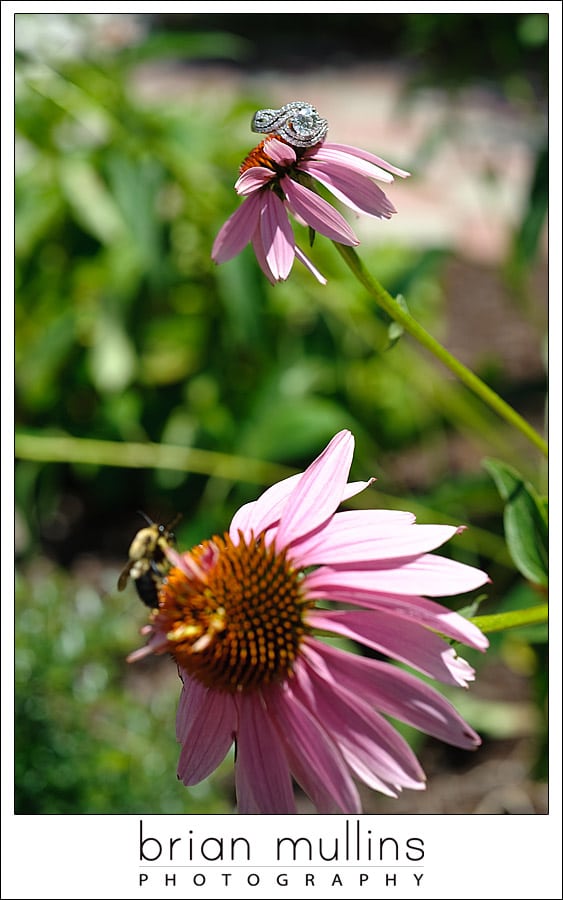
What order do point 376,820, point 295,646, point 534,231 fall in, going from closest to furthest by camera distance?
point 295,646
point 376,820
point 534,231

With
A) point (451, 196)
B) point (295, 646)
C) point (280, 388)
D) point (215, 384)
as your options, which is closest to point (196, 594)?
point (295, 646)

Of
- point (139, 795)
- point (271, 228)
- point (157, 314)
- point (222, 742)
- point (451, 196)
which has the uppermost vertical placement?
point (451, 196)

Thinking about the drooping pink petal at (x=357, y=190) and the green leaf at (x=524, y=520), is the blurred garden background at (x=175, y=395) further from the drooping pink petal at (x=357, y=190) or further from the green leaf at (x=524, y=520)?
the drooping pink petal at (x=357, y=190)

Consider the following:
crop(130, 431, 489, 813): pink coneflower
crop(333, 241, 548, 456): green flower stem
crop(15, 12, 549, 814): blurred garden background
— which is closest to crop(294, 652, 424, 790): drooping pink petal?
crop(130, 431, 489, 813): pink coneflower

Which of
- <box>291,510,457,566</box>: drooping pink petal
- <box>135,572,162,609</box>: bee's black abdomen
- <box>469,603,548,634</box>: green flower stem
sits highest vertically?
<box>291,510,457,566</box>: drooping pink petal

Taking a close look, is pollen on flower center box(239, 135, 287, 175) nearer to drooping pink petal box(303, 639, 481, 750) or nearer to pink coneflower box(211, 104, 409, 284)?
pink coneflower box(211, 104, 409, 284)

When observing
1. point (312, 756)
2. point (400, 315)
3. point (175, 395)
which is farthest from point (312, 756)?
point (175, 395)

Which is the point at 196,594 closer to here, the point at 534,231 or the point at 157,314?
the point at 534,231
